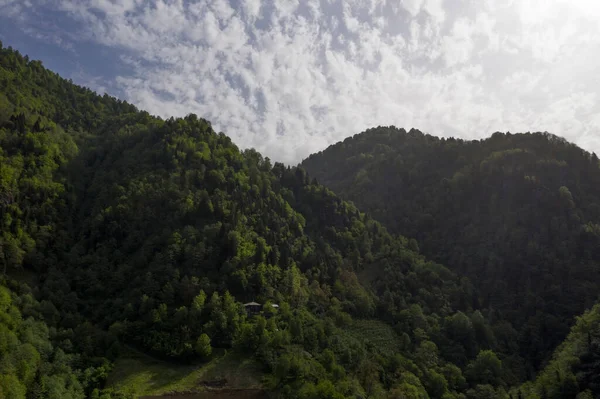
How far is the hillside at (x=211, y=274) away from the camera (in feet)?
242

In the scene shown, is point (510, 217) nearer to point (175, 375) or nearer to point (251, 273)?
point (251, 273)

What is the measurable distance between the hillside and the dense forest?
39 cm

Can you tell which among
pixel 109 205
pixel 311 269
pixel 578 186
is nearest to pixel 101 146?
pixel 109 205

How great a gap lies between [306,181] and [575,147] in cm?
8958

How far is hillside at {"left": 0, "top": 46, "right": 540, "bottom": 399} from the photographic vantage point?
7366 centimetres

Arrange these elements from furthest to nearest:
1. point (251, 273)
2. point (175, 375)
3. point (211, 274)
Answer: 1. point (251, 273)
2. point (211, 274)
3. point (175, 375)

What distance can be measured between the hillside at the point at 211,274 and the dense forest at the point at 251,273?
15.5 inches

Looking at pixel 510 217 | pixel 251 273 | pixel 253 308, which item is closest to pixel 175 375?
pixel 253 308

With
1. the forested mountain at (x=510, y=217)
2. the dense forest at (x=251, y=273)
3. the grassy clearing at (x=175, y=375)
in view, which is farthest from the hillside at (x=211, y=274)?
the forested mountain at (x=510, y=217)

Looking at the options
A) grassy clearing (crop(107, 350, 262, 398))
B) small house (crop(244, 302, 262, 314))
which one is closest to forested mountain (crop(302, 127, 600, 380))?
small house (crop(244, 302, 262, 314))

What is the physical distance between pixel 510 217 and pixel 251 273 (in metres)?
87.4

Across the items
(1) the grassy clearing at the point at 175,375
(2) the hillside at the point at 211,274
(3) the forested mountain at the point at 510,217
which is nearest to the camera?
(1) the grassy clearing at the point at 175,375

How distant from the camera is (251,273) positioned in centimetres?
9150

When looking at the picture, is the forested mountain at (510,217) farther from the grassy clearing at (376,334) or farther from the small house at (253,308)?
the small house at (253,308)
